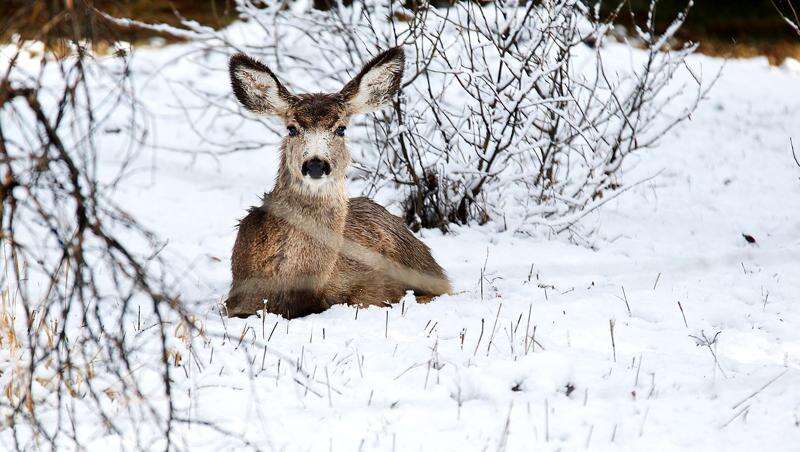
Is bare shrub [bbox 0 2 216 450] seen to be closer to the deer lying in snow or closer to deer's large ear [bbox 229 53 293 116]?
the deer lying in snow

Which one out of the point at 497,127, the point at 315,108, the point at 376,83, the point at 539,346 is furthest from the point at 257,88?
the point at 497,127

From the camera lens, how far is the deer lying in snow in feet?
19.4

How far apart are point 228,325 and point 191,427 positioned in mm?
1514

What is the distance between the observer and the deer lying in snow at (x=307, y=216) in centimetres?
591

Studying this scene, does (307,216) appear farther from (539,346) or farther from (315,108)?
(539,346)

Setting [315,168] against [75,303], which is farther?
[75,303]

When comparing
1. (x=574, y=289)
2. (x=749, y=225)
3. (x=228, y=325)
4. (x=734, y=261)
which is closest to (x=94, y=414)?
(x=228, y=325)

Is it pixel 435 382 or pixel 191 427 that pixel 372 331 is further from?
pixel 191 427

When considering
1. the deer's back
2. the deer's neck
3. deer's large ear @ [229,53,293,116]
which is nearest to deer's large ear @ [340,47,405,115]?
deer's large ear @ [229,53,293,116]

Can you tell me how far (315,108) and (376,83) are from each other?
20.8 inches

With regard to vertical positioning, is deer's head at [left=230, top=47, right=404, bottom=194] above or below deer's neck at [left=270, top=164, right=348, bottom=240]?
above

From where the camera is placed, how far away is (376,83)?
634 centimetres

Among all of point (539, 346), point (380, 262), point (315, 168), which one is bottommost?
point (539, 346)

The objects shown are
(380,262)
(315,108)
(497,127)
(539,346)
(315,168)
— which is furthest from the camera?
(497,127)
